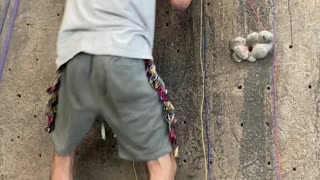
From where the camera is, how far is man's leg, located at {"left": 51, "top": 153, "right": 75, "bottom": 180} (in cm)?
125

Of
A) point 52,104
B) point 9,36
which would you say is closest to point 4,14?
point 9,36

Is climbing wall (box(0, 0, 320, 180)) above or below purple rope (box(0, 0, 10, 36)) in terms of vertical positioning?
below

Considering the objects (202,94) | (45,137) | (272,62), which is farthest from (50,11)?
(272,62)

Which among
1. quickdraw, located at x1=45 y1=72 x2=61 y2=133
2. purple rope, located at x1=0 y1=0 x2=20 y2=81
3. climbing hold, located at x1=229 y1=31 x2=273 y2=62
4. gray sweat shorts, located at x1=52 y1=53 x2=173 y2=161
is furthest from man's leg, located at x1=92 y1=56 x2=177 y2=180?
purple rope, located at x1=0 y1=0 x2=20 y2=81

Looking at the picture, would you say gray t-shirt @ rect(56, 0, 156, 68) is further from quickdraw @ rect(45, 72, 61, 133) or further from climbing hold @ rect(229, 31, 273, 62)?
climbing hold @ rect(229, 31, 273, 62)

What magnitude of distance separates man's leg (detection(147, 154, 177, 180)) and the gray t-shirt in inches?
9.1

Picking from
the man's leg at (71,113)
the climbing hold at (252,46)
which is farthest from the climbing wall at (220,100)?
the man's leg at (71,113)

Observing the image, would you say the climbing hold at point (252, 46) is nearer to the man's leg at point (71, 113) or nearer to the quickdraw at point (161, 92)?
the quickdraw at point (161, 92)

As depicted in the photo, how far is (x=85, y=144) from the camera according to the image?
138cm

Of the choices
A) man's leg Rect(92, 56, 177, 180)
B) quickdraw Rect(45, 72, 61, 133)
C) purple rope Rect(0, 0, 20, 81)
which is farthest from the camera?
purple rope Rect(0, 0, 20, 81)

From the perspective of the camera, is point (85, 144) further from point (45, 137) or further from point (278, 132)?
point (278, 132)

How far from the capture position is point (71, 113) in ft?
3.92

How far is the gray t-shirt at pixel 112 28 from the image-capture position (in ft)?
3.77

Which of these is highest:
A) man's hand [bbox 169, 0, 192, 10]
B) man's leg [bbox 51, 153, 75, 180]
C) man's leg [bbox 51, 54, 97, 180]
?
man's hand [bbox 169, 0, 192, 10]
